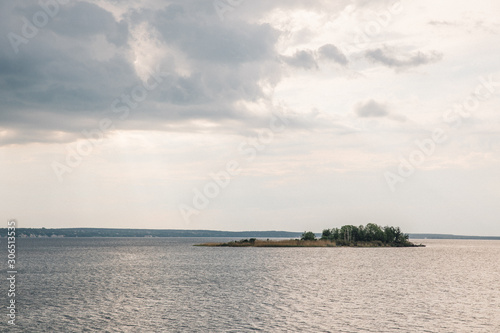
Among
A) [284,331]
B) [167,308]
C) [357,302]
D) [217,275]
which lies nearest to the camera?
[284,331]

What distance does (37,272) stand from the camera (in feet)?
359

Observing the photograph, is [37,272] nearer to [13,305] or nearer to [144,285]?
[144,285]

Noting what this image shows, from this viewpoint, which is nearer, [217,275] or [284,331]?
[284,331]

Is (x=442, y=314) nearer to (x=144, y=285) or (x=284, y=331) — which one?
(x=284, y=331)

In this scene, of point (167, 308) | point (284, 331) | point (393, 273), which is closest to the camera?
point (284, 331)

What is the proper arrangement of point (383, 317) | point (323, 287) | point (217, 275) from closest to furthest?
point (383, 317), point (323, 287), point (217, 275)

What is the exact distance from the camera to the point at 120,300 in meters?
66.6

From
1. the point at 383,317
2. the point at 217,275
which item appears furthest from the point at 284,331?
the point at 217,275

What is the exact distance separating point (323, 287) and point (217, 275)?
1161 inches

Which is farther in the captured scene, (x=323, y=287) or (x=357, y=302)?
(x=323, y=287)

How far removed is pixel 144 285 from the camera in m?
84.8

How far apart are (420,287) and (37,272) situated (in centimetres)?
8755

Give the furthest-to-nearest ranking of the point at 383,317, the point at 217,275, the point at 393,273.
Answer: the point at 393,273 < the point at 217,275 < the point at 383,317

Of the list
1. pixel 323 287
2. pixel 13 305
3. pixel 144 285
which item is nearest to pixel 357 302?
pixel 323 287
